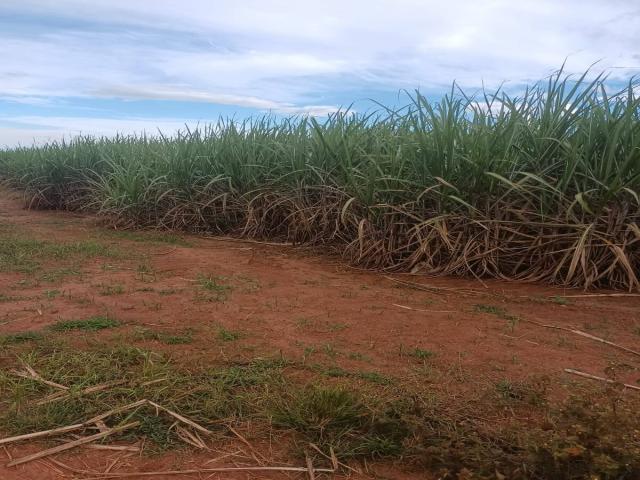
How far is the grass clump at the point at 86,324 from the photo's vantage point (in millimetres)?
2473

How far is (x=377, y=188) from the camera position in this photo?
Answer: 401 centimetres

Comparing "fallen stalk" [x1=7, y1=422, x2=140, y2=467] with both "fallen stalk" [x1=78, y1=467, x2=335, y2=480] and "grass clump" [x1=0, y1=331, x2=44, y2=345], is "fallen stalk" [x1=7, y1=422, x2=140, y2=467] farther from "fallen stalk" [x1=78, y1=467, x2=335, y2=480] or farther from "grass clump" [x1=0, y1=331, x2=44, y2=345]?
"grass clump" [x1=0, y1=331, x2=44, y2=345]

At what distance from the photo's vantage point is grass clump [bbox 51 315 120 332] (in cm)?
247

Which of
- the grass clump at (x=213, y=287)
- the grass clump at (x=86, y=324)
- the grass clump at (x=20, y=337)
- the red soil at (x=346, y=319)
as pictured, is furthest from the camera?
the grass clump at (x=213, y=287)

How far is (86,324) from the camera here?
2.51 metres

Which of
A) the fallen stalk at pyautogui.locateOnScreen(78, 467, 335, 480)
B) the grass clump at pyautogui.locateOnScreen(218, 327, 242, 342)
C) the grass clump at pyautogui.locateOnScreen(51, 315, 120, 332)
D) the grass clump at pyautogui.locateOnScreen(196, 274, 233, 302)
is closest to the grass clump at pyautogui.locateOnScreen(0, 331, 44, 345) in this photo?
the grass clump at pyautogui.locateOnScreen(51, 315, 120, 332)

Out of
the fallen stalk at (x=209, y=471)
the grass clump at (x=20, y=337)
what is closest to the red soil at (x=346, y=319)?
the fallen stalk at (x=209, y=471)

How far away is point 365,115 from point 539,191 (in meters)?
1.78

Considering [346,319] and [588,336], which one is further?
[346,319]

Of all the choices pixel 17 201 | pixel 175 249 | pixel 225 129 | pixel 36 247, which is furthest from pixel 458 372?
pixel 17 201

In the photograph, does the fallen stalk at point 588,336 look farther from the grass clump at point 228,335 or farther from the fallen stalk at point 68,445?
the fallen stalk at point 68,445

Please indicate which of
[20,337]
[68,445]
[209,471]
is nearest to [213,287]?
[20,337]

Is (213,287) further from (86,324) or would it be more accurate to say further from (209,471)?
(209,471)

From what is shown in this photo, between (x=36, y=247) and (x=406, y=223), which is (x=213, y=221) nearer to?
(x=36, y=247)
